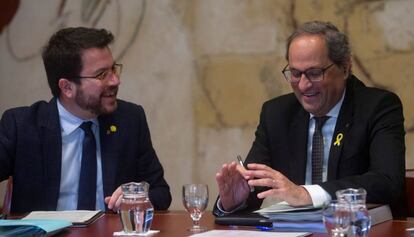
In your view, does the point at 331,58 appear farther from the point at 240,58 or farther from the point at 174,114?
the point at 174,114

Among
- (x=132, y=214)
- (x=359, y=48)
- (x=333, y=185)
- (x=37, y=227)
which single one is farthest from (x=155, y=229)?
(x=359, y=48)

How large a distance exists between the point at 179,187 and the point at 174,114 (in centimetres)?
41

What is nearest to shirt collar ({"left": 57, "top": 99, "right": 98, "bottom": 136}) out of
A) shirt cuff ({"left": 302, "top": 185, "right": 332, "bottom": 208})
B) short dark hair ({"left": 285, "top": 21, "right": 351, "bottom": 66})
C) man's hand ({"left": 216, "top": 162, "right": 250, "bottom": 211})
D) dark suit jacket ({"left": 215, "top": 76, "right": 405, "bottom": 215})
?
dark suit jacket ({"left": 215, "top": 76, "right": 405, "bottom": 215})

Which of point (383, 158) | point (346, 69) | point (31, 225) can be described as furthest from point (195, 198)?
point (346, 69)

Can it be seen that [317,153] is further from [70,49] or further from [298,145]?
[70,49]

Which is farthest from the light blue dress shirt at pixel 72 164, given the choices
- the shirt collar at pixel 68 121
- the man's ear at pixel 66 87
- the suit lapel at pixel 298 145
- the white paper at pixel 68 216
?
the suit lapel at pixel 298 145

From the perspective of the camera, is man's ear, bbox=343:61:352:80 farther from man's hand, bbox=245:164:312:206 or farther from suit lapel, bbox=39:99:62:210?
suit lapel, bbox=39:99:62:210

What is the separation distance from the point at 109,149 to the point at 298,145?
2.53 ft

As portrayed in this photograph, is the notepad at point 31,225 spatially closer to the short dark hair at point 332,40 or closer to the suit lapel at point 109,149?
the suit lapel at point 109,149

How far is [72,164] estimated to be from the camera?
304 cm

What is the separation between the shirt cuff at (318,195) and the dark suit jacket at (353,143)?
0.42ft

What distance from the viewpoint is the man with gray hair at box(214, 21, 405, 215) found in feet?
9.00

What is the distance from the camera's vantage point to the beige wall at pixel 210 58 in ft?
12.0

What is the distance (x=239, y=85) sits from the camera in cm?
398
